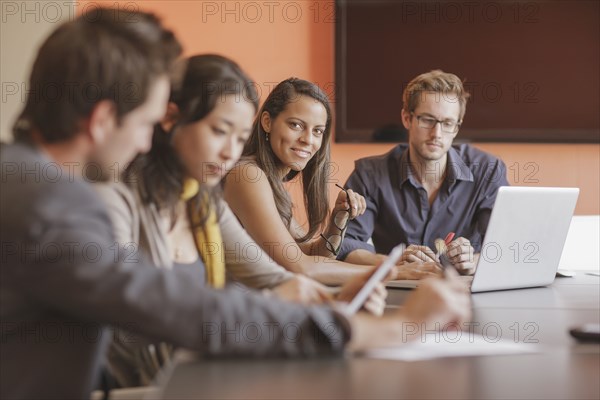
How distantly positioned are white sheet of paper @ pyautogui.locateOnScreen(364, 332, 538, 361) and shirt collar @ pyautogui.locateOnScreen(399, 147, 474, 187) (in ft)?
5.32

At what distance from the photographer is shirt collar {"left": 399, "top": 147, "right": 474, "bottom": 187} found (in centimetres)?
293

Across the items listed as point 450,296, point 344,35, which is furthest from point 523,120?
point 450,296

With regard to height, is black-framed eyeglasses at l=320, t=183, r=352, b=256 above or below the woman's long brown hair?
below

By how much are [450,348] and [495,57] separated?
2.80 meters

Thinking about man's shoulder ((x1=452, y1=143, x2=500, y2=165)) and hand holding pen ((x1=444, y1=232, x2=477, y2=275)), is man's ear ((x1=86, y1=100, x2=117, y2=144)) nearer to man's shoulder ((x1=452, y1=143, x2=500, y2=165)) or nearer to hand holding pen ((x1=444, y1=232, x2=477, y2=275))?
hand holding pen ((x1=444, y1=232, x2=477, y2=275))

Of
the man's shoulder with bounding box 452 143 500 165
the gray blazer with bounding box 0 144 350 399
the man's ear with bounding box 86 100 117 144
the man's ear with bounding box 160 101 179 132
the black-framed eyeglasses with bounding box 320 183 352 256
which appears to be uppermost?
the man's ear with bounding box 86 100 117 144

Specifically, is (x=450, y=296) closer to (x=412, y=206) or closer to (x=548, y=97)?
(x=412, y=206)

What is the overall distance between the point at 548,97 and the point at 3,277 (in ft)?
10.5

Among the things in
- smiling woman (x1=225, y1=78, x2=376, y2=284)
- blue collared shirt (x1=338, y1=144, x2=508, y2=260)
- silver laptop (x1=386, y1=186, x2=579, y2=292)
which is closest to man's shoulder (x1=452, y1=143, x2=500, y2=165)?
blue collared shirt (x1=338, y1=144, x2=508, y2=260)

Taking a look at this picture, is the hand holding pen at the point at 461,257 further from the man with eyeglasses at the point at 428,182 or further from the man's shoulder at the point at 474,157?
the man's shoulder at the point at 474,157

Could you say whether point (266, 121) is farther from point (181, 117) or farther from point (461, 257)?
point (181, 117)

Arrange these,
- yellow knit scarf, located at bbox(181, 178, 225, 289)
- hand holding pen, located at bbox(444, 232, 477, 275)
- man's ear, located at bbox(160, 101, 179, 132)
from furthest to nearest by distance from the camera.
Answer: hand holding pen, located at bbox(444, 232, 477, 275) < yellow knit scarf, located at bbox(181, 178, 225, 289) < man's ear, located at bbox(160, 101, 179, 132)

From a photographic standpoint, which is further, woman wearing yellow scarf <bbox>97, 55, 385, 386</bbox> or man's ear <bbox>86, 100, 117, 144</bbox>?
woman wearing yellow scarf <bbox>97, 55, 385, 386</bbox>

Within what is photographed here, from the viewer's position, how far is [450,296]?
3.76 ft
